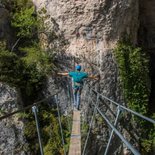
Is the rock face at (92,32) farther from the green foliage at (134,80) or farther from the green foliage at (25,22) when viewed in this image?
the green foliage at (25,22)

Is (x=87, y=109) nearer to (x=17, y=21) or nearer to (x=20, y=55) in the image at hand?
(x=20, y=55)

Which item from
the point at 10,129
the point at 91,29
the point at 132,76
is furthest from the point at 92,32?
the point at 10,129

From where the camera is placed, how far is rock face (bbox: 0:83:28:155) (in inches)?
339

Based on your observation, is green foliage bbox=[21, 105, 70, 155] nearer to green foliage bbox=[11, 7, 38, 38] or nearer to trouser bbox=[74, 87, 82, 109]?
trouser bbox=[74, 87, 82, 109]

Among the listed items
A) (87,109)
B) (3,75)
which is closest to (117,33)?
(87,109)

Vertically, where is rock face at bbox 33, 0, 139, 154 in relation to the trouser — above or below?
above

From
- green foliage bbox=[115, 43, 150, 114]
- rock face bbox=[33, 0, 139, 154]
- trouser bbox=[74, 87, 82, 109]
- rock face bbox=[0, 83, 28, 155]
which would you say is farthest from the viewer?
green foliage bbox=[115, 43, 150, 114]

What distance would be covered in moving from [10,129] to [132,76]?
3.94m

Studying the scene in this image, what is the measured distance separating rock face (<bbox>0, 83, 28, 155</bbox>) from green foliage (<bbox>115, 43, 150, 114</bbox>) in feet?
10.7

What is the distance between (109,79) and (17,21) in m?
3.21

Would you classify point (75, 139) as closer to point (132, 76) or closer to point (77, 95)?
point (77, 95)

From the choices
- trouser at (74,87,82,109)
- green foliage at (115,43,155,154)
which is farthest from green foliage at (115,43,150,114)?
trouser at (74,87,82,109)

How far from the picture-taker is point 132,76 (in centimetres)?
992

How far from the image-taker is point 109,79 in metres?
9.73
